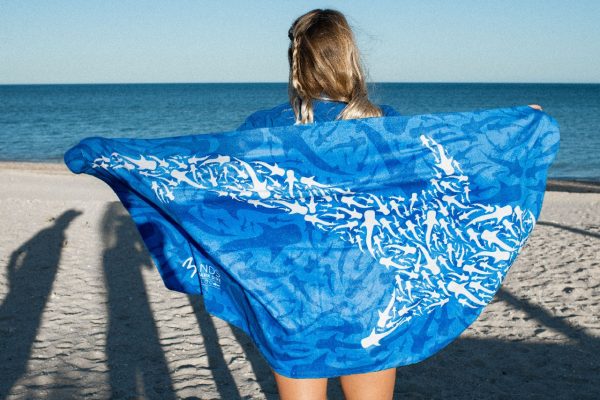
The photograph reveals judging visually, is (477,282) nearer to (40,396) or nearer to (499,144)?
(499,144)

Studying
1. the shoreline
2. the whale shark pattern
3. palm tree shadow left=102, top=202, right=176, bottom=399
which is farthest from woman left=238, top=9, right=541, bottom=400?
the shoreline

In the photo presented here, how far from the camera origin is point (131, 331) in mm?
5000

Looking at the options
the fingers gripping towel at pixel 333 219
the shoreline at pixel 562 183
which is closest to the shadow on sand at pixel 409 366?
the fingers gripping towel at pixel 333 219

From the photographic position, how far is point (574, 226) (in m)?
9.47

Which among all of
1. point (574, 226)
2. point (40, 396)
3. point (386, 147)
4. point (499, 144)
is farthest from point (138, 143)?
point (574, 226)

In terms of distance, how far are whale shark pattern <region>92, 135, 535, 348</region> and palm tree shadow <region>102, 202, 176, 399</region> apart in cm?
240

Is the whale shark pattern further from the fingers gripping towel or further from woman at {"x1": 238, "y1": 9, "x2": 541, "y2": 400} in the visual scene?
woman at {"x1": 238, "y1": 9, "x2": 541, "y2": 400}

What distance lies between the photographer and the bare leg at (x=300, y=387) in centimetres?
201

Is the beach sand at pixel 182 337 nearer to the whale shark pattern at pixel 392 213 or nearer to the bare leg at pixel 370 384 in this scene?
the bare leg at pixel 370 384

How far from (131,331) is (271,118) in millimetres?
3578

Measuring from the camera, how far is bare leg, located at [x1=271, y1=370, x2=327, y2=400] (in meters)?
2.01

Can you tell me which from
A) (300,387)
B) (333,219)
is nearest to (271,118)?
(333,219)

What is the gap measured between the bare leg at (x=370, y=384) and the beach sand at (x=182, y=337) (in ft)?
6.17

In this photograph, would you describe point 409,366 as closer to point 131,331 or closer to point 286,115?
point 131,331
